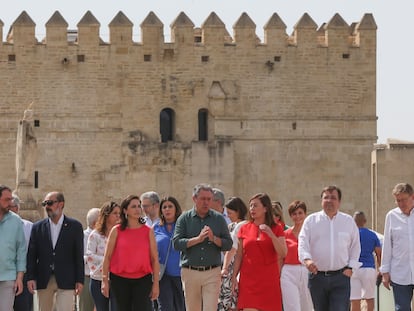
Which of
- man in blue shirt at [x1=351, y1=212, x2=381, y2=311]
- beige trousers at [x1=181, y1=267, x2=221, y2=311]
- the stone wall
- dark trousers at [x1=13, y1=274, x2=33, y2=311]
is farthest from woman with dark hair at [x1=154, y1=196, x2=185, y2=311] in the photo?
the stone wall

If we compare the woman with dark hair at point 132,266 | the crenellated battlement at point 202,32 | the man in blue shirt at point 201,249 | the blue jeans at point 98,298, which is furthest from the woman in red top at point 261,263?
the crenellated battlement at point 202,32

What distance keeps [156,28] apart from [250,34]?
2.64 meters

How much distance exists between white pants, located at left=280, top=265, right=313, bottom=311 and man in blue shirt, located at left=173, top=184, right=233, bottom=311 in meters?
1.17

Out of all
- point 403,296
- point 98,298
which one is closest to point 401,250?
point 403,296

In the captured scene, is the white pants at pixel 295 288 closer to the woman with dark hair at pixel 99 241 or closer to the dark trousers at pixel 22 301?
the woman with dark hair at pixel 99 241

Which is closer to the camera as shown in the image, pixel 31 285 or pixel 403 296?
pixel 403 296

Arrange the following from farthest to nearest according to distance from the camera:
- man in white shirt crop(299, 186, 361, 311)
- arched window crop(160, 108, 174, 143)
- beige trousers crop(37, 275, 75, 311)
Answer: arched window crop(160, 108, 174, 143)
beige trousers crop(37, 275, 75, 311)
man in white shirt crop(299, 186, 361, 311)

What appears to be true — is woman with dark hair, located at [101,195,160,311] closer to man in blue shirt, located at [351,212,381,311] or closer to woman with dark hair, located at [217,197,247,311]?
woman with dark hair, located at [217,197,247,311]

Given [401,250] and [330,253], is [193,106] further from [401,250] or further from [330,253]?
[330,253]

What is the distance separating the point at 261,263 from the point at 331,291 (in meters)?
0.72

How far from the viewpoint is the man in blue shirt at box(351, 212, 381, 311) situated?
15938mm

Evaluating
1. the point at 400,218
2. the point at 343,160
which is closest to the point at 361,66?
the point at 343,160

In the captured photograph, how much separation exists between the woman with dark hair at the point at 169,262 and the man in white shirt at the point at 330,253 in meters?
1.76

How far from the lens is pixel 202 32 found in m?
39.5
